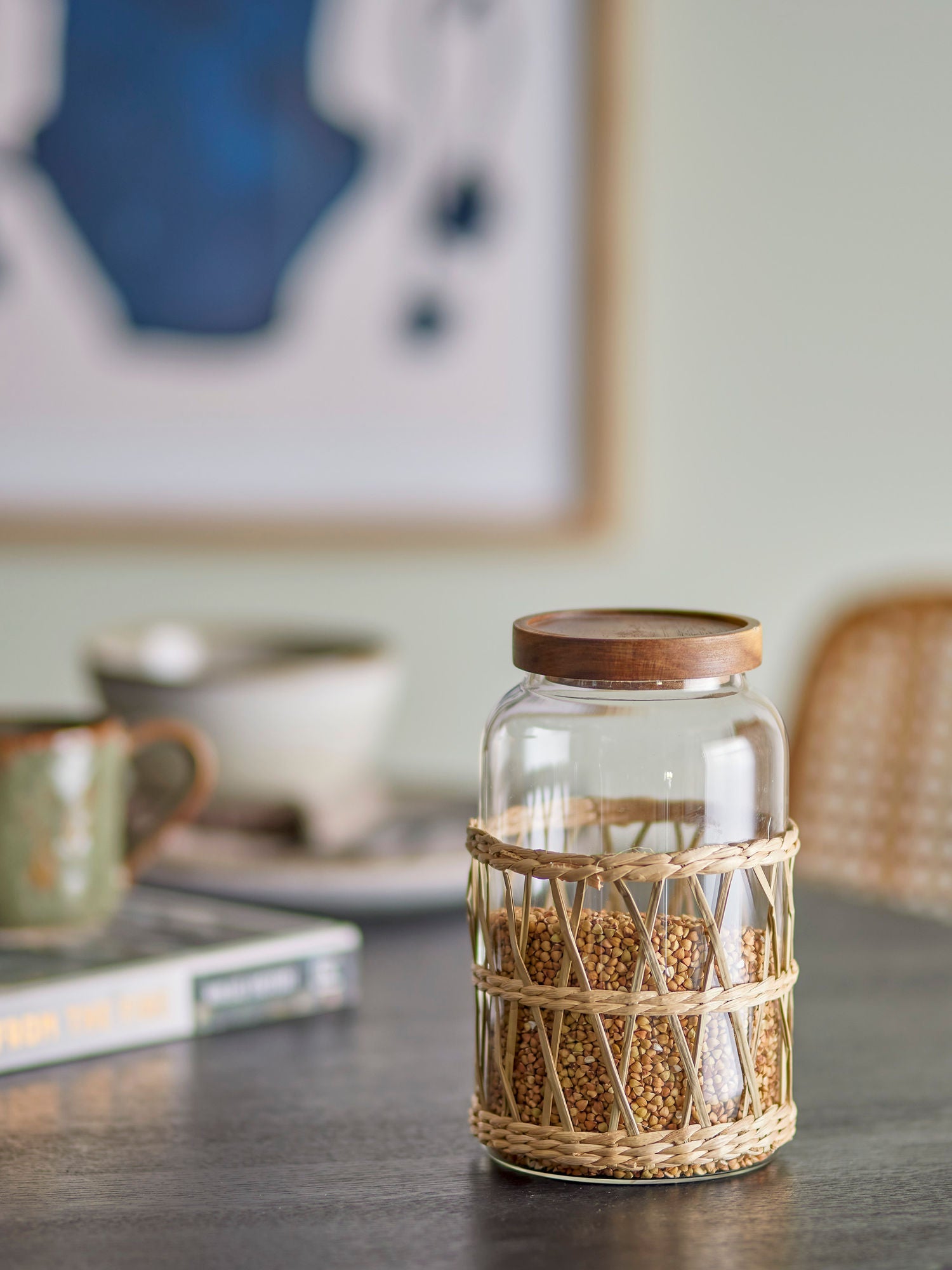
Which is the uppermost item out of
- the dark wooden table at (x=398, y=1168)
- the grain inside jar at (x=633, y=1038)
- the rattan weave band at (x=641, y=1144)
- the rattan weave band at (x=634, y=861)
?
the rattan weave band at (x=634, y=861)

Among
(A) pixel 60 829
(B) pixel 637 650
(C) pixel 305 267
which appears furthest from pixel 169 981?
(C) pixel 305 267

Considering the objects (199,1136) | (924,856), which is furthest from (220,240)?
(199,1136)

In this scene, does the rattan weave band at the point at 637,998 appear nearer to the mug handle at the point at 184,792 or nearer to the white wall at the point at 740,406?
the mug handle at the point at 184,792

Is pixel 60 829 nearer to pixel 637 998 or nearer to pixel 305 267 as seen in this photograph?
pixel 637 998

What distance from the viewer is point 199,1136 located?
2.18 ft

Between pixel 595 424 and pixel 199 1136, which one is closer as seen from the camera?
pixel 199 1136

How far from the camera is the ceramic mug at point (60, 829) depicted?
33.8 inches

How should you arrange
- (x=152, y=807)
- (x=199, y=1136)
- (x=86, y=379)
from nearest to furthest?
(x=199, y=1136) → (x=152, y=807) → (x=86, y=379)

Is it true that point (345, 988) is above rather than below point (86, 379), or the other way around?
below

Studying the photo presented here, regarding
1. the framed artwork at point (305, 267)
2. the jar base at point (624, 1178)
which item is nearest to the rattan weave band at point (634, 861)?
the jar base at point (624, 1178)

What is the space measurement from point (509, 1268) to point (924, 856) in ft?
3.11

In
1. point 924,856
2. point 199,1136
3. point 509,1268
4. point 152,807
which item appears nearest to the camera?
point 509,1268

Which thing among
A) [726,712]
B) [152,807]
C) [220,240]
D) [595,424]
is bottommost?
[152,807]

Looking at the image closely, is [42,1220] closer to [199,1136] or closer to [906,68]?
[199,1136]
